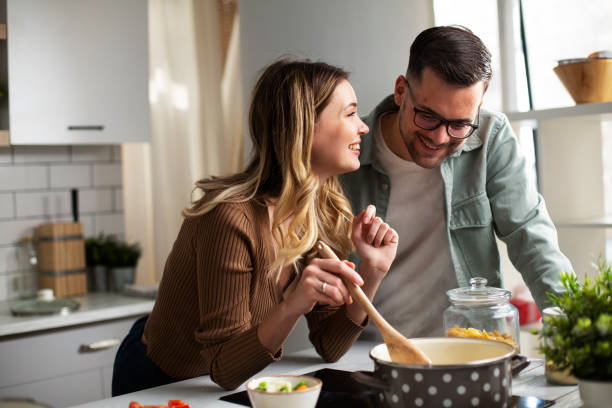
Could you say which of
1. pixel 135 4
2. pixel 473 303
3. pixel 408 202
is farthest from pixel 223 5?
pixel 473 303

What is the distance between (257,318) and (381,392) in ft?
1.97

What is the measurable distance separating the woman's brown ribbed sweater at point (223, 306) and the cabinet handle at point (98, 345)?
45.8 inches

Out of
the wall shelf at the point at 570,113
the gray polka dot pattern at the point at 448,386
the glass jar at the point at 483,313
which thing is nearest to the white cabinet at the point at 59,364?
the wall shelf at the point at 570,113

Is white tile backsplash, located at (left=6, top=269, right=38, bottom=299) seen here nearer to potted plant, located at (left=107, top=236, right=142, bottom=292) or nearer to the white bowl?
potted plant, located at (left=107, top=236, right=142, bottom=292)

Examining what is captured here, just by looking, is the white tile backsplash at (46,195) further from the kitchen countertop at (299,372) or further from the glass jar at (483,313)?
the glass jar at (483,313)

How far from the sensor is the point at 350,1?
7.71 ft

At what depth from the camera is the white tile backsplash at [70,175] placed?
334 cm

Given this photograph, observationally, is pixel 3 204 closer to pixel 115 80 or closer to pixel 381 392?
pixel 115 80

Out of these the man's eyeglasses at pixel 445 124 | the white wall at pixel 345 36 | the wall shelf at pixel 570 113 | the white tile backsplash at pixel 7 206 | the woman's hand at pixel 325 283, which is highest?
the white wall at pixel 345 36

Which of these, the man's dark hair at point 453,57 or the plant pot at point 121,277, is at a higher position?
the man's dark hair at point 453,57

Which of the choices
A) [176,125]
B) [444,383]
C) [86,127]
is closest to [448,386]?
[444,383]

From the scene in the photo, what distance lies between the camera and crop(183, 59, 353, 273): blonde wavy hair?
164 centimetres

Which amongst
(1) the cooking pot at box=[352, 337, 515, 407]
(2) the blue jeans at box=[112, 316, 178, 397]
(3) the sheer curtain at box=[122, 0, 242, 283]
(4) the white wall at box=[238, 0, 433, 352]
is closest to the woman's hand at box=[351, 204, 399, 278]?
(1) the cooking pot at box=[352, 337, 515, 407]

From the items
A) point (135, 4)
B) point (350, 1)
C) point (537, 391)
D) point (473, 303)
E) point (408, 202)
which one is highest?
point (135, 4)
